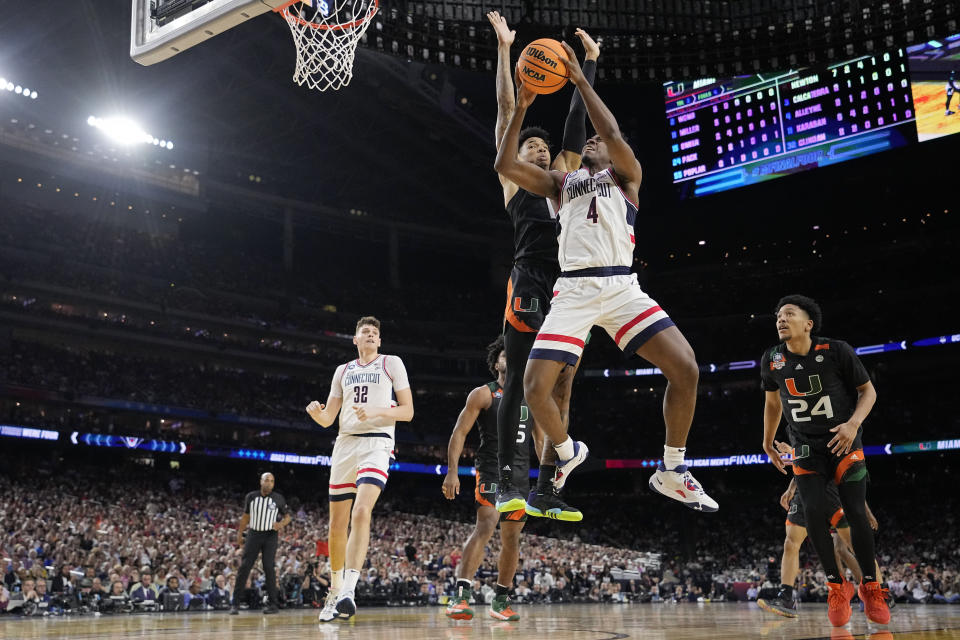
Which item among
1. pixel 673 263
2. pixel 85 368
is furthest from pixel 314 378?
pixel 673 263

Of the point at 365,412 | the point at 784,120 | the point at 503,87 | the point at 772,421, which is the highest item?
the point at 784,120

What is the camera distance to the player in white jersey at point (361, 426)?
23.7 ft

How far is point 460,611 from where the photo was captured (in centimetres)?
724

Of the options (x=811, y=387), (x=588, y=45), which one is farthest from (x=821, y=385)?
(x=588, y=45)

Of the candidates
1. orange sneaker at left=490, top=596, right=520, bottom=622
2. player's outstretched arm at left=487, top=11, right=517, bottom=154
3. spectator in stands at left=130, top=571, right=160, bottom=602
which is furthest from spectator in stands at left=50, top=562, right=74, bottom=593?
player's outstretched arm at left=487, top=11, right=517, bottom=154

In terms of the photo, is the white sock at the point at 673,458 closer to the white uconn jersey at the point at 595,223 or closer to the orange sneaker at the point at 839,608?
the white uconn jersey at the point at 595,223

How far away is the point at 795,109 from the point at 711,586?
50.1 ft

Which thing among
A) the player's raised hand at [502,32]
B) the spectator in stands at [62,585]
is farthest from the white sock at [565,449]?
the spectator in stands at [62,585]

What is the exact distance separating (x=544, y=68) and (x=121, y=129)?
35240 millimetres

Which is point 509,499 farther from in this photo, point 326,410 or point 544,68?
point 544,68

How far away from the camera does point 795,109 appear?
1066 inches

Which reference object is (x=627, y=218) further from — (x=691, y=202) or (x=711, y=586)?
(x=691, y=202)

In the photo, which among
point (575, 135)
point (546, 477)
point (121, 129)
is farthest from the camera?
point (121, 129)

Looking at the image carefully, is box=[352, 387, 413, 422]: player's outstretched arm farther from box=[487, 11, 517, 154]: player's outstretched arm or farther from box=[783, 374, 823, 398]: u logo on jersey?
box=[783, 374, 823, 398]: u logo on jersey
